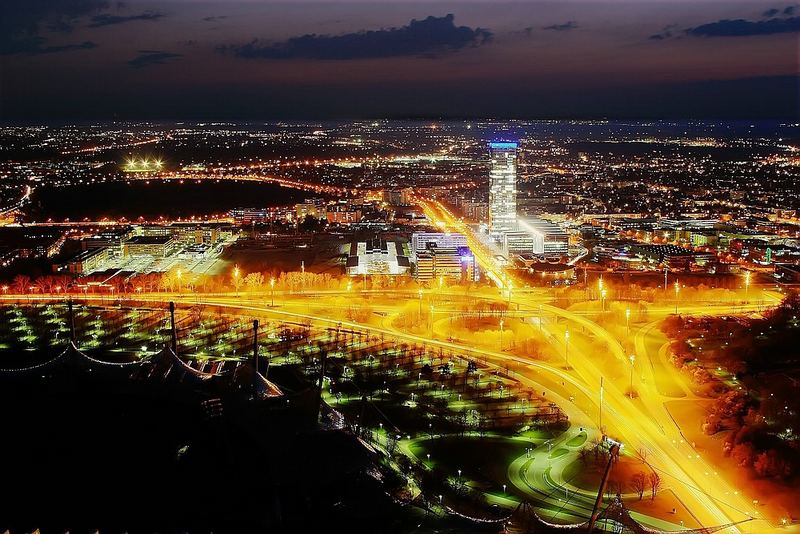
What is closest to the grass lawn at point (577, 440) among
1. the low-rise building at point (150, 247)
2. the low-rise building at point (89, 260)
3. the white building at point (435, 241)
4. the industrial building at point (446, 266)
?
the industrial building at point (446, 266)

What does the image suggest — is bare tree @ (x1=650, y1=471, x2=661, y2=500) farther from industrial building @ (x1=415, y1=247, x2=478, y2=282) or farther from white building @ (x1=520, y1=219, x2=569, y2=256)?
white building @ (x1=520, y1=219, x2=569, y2=256)

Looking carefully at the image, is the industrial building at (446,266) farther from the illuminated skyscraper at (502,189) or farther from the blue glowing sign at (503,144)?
the blue glowing sign at (503,144)

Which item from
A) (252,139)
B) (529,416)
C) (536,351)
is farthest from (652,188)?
(252,139)

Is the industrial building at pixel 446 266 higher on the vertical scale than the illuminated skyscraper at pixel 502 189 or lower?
lower

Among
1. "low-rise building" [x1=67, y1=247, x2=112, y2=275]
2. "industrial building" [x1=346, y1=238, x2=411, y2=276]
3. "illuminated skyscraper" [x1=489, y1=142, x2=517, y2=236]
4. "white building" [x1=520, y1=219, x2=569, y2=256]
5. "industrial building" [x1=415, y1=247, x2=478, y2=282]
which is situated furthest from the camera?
"illuminated skyscraper" [x1=489, y1=142, x2=517, y2=236]

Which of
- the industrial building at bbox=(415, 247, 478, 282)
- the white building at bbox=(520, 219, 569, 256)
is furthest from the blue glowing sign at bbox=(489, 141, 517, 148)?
the industrial building at bbox=(415, 247, 478, 282)

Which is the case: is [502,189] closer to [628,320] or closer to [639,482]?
[628,320]
